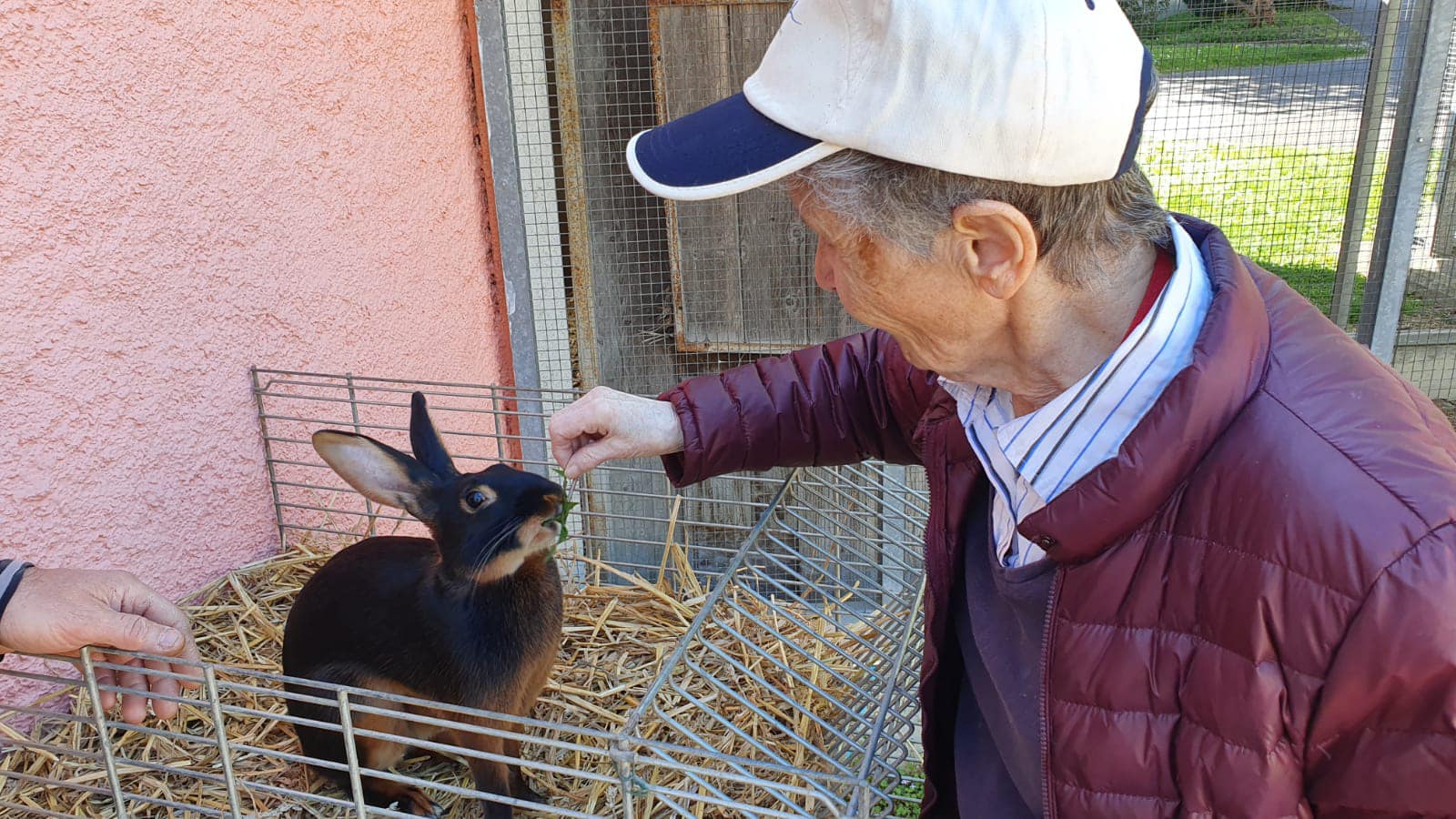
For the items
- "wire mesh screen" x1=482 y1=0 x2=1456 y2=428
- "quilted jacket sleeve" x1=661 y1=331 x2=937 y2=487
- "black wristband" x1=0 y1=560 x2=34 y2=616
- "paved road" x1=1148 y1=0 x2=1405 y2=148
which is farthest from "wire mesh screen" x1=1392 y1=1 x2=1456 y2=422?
"black wristband" x1=0 y1=560 x2=34 y2=616

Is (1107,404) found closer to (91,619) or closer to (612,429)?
(612,429)

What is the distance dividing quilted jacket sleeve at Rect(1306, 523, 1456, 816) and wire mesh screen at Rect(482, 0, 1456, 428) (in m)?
3.01

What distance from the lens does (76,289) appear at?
2199mm

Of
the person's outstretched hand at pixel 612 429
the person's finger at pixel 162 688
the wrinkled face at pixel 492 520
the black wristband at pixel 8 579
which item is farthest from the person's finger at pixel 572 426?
the black wristband at pixel 8 579

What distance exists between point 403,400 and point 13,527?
1.20 m

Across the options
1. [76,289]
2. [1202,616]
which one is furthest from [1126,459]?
[76,289]

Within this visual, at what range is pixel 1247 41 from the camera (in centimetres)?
408

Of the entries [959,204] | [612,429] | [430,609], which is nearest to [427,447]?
[430,609]

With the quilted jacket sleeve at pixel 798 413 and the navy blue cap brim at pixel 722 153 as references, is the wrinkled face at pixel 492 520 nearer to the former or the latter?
the quilted jacket sleeve at pixel 798 413

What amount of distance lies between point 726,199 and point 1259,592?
9.80ft

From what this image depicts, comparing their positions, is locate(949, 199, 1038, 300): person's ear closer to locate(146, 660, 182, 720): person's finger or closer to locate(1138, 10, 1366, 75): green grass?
locate(146, 660, 182, 720): person's finger

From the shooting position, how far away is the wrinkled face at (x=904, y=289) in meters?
1.38

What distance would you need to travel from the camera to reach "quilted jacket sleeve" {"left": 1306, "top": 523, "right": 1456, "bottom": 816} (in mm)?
1074

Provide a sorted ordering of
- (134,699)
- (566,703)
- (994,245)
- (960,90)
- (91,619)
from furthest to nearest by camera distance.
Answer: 1. (566,703)
2. (134,699)
3. (91,619)
4. (994,245)
5. (960,90)
